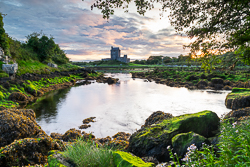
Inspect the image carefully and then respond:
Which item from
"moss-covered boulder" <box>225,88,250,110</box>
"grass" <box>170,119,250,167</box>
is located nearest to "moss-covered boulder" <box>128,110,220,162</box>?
"grass" <box>170,119,250,167</box>

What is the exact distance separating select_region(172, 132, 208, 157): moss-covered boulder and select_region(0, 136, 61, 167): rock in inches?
164

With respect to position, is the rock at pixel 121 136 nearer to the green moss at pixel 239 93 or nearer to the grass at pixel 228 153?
the grass at pixel 228 153

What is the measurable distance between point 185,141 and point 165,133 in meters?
0.93

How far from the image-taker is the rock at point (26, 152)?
155 inches

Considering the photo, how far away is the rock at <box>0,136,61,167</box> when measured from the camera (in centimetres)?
393

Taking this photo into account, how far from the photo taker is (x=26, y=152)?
14.1ft

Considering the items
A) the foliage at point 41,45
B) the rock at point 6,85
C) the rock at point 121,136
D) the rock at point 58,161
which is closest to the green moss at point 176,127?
the rock at point 121,136

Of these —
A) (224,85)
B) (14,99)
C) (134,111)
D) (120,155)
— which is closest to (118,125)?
(134,111)

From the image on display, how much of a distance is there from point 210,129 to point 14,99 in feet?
55.9

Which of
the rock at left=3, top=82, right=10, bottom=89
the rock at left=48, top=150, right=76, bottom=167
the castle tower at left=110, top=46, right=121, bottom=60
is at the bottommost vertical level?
the rock at left=48, top=150, right=76, bottom=167

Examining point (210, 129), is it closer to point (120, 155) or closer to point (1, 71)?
point (120, 155)

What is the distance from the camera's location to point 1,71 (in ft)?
59.2

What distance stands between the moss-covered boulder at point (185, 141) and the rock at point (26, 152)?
4.15 metres

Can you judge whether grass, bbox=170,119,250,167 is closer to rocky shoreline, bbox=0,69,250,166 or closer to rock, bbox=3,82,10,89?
rocky shoreline, bbox=0,69,250,166
